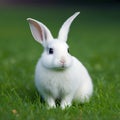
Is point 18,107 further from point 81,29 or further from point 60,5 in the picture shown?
point 60,5

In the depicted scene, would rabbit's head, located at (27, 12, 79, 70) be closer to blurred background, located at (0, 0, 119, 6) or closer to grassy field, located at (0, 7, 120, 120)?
grassy field, located at (0, 7, 120, 120)

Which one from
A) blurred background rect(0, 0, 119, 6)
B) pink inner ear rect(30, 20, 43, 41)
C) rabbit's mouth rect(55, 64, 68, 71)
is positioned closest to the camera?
rabbit's mouth rect(55, 64, 68, 71)

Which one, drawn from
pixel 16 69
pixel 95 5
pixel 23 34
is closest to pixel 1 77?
pixel 16 69

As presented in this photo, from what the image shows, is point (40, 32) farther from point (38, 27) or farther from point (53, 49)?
point (53, 49)

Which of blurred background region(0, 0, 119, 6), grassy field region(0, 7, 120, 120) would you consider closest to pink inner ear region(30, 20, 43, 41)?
grassy field region(0, 7, 120, 120)

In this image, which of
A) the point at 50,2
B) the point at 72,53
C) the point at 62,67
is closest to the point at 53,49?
the point at 62,67

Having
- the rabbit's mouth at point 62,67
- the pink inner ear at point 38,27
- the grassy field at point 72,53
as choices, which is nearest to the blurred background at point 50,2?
the grassy field at point 72,53
